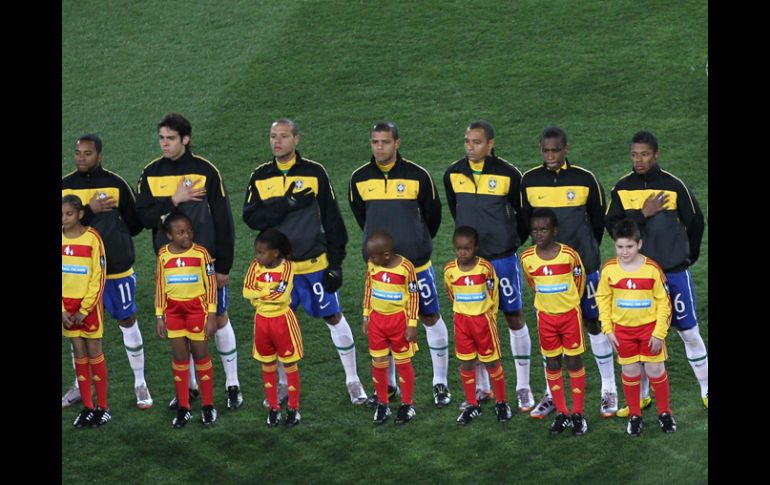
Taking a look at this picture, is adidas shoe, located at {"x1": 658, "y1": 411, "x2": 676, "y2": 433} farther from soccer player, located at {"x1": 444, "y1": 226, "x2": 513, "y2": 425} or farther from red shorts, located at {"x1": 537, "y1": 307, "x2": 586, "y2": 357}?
soccer player, located at {"x1": 444, "y1": 226, "x2": 513, "y2": 425}

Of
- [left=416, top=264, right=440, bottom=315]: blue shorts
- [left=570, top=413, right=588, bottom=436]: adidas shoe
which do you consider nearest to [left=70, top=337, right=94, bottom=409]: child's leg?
[left=416, top=264, right=440, bottom=315]: blue shorts

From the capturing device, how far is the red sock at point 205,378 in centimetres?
884

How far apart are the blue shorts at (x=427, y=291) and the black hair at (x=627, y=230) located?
1454 mm

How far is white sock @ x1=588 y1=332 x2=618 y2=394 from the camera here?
8883 millimetres

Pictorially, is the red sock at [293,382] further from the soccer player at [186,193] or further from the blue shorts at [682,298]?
the blue shorts at [682,298]

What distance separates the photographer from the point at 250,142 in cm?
1427

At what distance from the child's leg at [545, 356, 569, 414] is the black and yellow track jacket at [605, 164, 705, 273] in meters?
0.95

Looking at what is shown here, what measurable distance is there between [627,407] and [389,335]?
1.73 meters

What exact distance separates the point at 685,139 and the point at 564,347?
19.1 ft

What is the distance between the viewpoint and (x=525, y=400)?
356 inches

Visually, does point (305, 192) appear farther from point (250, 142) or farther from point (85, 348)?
point (250, 142)

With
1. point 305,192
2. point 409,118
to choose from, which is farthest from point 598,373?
point 409,118

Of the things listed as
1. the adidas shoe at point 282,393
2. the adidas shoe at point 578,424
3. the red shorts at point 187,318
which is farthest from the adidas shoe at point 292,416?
the adidas shoe at point 578,424

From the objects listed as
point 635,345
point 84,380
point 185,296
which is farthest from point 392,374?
point 84,380
